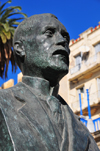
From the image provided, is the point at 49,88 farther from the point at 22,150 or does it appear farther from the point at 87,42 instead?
the point at 87,42

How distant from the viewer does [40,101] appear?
2.79m

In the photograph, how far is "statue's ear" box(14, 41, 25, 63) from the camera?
121 inches

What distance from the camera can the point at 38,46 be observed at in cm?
300

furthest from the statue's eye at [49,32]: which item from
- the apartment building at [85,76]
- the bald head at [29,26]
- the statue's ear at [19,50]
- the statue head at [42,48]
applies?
the apartment building at [85,76]

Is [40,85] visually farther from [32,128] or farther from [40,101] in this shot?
[32,128]

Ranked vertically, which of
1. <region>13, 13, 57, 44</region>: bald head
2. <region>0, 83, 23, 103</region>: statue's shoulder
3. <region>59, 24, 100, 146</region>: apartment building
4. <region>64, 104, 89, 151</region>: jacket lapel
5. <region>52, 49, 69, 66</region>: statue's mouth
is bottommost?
<region>64, 104, 89, 151</region>: jacket lapel

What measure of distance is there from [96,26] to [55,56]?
80.6ft

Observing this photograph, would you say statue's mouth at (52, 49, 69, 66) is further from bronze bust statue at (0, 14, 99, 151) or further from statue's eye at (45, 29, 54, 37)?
statue's eye at (45, 29, 54, 37)

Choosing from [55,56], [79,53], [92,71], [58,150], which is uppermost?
[79,53]

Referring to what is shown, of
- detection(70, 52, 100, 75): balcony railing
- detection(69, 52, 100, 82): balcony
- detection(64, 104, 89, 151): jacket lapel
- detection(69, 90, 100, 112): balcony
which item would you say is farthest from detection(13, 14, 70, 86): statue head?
detection(70, 52, 100, 75): balcony railing

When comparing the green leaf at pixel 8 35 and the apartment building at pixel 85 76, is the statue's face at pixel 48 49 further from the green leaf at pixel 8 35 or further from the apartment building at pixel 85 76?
the apartment building at pixel 85 76

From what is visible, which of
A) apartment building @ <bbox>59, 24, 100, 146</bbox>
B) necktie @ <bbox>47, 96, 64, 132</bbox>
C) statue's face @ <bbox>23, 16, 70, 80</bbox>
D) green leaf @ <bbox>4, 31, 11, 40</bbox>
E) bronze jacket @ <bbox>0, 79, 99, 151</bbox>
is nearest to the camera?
bronze jacket @ <bbox>0, 79, 99, 151</bbox>

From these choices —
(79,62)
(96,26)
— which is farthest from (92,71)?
(96,26)

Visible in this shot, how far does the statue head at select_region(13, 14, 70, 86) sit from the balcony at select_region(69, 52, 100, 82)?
21585mm
